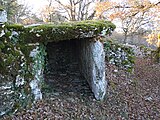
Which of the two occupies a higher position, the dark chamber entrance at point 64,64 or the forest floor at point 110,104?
the dark chamber entrance at point 64,64

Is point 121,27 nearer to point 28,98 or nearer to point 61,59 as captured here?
point 61,59

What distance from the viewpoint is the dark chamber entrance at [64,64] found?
625 cm

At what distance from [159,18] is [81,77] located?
17.5 ft

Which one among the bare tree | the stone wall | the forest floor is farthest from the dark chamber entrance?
the bare tree

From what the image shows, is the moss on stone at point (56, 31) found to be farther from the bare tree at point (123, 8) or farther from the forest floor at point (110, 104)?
the bare tree at point (123, 8)

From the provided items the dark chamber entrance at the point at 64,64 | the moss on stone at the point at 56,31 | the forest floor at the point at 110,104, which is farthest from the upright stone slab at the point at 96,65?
the dark chamber entrance at the point at 64,64

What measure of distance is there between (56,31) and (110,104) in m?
2.15

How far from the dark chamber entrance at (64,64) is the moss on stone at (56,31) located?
161 cm

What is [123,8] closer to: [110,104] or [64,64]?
[64,64]

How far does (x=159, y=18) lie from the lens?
9859 mm

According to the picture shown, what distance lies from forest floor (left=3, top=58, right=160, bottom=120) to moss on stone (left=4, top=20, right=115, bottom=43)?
4.35ft

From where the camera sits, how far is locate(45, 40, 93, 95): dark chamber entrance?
20.5ft

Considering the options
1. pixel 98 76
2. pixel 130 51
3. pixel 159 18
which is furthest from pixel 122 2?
pixel 98 76

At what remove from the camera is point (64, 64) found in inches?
267
